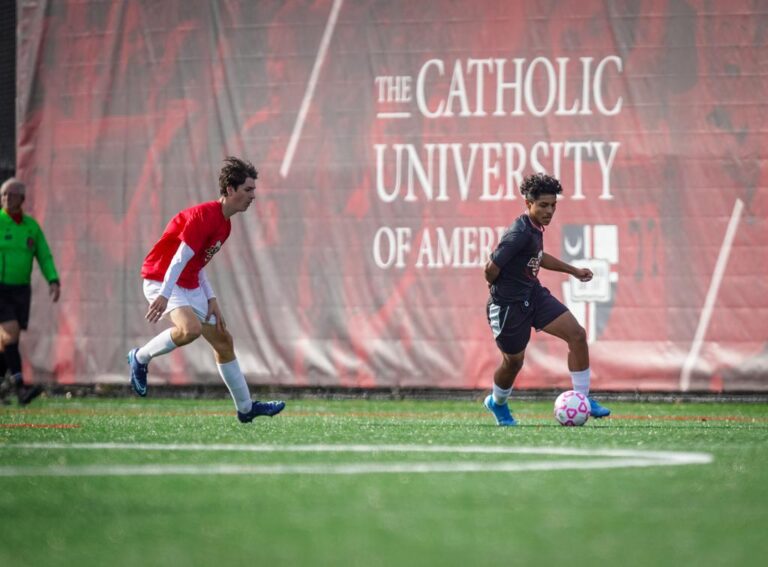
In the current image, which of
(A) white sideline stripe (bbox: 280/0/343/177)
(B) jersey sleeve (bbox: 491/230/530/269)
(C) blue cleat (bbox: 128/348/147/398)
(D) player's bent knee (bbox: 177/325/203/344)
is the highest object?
(A) white sideline stripe (bbox: 280/0/343/177)

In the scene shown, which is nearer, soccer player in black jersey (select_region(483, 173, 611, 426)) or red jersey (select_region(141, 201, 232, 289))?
red jersey (select_region(141, 201, 232, 289))

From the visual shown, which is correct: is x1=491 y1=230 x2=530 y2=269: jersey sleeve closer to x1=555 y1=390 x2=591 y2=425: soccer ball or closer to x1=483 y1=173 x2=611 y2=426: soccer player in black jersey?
x1=483 y1=173 x2=611 y2=426: soccer player in black jersey

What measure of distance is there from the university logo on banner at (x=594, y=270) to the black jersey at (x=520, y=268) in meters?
3.28

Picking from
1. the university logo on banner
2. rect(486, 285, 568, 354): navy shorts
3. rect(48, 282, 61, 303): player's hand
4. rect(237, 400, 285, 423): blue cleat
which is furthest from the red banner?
rect(237, 400, 285, 423): blue cleat

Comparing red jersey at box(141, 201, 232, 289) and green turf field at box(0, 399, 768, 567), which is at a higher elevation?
red jersey at box(141, 201, 232, 289)

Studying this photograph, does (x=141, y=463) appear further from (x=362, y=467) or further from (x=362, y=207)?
(x=362, y=207)

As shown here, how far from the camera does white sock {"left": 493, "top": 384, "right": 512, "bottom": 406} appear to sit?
330 inches

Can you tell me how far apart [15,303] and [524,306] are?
4.68 meters

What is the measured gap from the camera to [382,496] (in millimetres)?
4500

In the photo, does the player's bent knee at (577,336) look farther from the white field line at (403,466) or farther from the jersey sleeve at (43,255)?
the jersey sleeve at (43,255)

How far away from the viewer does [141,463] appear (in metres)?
5.62

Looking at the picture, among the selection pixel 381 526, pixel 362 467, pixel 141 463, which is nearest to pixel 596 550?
pixel 381 526

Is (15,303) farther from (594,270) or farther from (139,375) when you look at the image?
(594,270)

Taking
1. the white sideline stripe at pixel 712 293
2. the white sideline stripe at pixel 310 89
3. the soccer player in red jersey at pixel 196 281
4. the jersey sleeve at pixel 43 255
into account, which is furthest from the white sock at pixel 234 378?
the white sideline stripe at pixel 712 293
